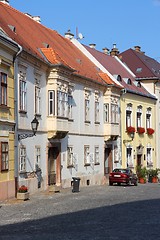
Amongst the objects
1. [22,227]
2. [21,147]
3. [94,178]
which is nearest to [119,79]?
[94,178]

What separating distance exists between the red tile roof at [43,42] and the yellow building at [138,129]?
509cm

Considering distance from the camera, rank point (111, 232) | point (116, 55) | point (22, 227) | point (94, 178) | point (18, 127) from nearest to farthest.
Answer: point (111, 232) → point (22, 227) → point (18, 127) → point (94, 178) → point (116, 55)

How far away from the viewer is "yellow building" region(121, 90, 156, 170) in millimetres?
45162

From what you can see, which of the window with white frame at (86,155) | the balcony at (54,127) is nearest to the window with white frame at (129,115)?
the window with white frame at (86,155)

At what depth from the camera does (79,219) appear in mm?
17250

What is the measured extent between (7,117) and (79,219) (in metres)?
8.86

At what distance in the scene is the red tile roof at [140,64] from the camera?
Answer: 53.2 m

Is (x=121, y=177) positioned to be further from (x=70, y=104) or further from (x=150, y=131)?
(x=150, y=131)

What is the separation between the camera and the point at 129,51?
188ft

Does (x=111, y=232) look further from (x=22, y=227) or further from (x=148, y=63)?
(x=148, y=63)

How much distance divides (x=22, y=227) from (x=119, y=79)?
31143mm

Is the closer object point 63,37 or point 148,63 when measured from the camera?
point 63,37

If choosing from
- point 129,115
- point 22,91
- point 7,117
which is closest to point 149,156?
point 129,115

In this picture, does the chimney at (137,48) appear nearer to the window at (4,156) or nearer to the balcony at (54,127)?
the balcony at (54,127)
